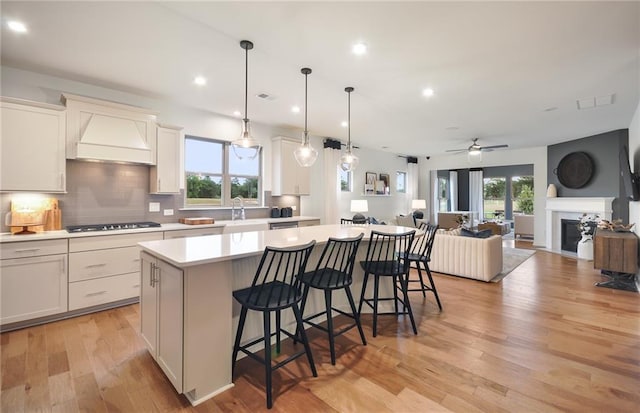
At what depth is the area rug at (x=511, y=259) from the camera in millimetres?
4877

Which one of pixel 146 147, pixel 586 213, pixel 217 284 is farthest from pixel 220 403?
pixel 586 213

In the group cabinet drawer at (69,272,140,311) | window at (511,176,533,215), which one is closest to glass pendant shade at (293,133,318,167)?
cabinet drawer at (69,272,140,311)

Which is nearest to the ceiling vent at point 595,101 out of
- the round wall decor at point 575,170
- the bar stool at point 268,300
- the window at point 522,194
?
the round wall decor at point 575,170

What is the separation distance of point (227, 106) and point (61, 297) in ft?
10.2

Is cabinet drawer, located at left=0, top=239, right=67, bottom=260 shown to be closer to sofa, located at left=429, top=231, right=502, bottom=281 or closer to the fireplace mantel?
sofa, located at left=429, top=231, right=502, bottom=281

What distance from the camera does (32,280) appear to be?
9.41 ft

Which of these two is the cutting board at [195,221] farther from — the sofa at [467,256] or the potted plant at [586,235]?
the potted plant at [586,235]

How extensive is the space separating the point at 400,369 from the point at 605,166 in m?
6.99

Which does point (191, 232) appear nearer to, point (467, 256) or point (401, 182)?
point (467, 256)

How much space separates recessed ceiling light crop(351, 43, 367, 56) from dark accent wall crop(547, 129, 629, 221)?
6.27m

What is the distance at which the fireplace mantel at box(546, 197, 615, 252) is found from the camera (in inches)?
234

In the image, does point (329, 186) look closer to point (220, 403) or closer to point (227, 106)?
point (227, 106)

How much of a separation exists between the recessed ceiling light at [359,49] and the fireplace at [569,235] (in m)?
7.01

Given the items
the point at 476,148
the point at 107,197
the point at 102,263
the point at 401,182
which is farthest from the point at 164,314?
the point at 401,182
